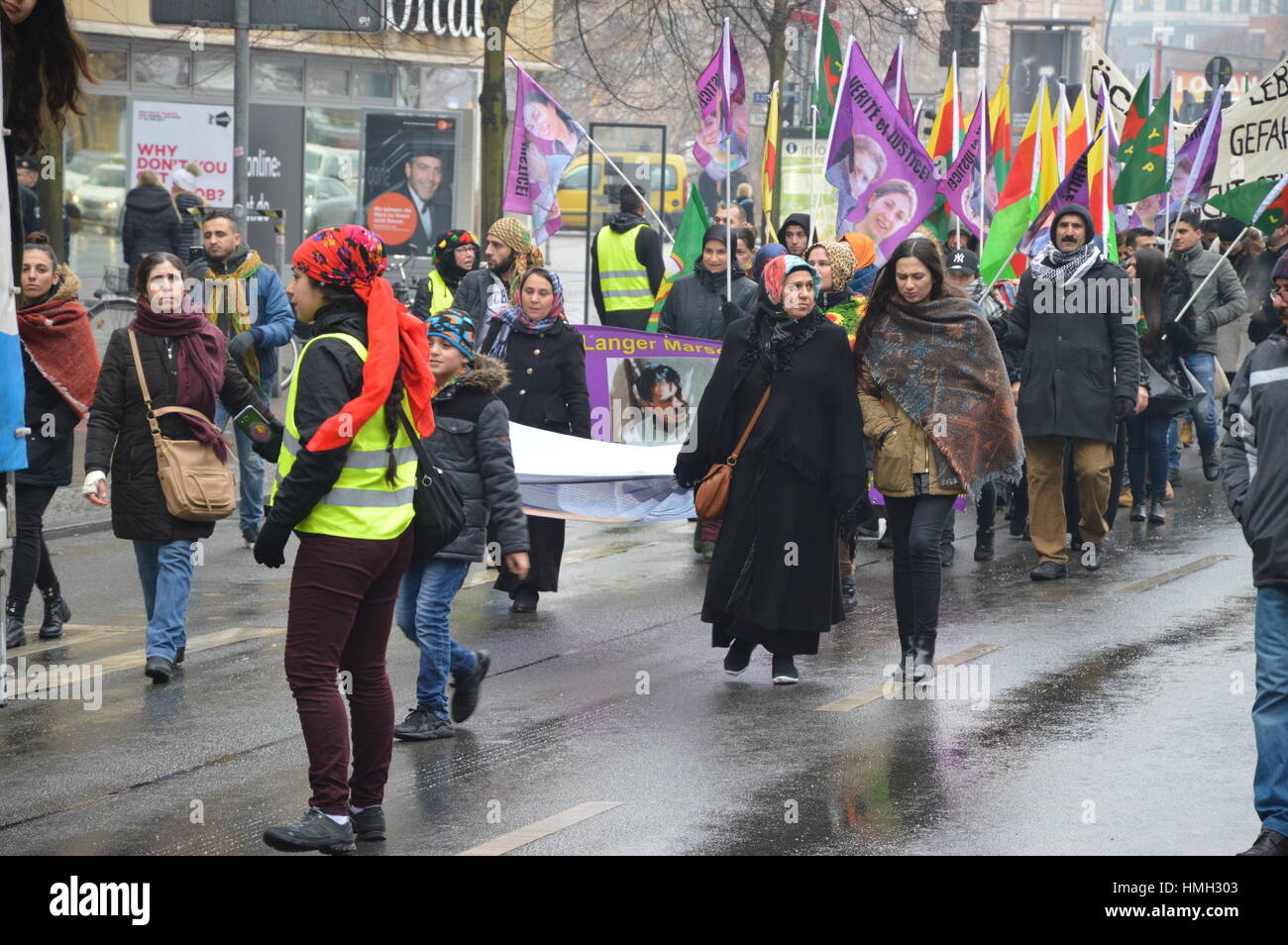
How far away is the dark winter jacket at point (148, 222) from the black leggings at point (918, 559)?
12.7m

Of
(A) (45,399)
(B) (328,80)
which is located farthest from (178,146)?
(A) (45,399)

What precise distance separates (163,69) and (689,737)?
A: 24341mm

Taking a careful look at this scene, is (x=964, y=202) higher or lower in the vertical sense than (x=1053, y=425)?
higher

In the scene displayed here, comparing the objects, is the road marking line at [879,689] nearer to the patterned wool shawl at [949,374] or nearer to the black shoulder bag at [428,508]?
the patterned wool shawl at [949,374]

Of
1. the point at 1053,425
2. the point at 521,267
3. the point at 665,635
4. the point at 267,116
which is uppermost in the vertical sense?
the point at 267,116

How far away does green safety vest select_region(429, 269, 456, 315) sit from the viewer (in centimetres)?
1238

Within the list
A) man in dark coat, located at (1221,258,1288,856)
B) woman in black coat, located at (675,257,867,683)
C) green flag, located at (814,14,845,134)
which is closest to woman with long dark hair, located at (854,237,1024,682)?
woman in black coat, located at (675,257,867,683)

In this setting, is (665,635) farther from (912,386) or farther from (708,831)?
(708,831)

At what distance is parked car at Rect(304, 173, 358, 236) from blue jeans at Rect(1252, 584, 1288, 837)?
79.9 ft

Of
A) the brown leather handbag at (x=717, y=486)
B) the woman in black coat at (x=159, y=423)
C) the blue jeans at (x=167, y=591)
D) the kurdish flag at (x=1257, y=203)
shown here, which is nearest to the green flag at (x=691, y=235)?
the kurdish flag at (x=1257, y=203)

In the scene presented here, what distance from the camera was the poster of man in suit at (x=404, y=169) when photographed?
28406mm

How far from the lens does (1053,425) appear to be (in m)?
11.3
